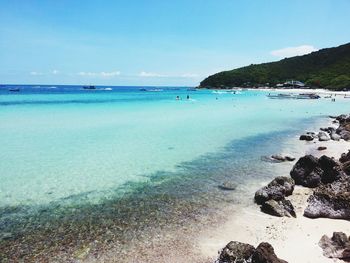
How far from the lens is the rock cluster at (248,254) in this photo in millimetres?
6691

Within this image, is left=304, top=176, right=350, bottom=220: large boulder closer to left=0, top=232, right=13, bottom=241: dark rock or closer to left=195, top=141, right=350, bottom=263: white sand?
left=195, top=141, right=350, bottom=263: white sand

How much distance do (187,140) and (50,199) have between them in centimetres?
1339

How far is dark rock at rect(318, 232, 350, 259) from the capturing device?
7.36 m

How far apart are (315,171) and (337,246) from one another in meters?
5.72

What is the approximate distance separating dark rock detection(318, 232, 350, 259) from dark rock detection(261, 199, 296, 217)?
2124 mm

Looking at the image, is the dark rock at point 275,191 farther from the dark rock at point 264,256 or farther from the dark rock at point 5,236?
the dark rock at point 5,236

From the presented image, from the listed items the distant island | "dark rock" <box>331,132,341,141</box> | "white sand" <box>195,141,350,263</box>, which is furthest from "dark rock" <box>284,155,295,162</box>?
the distant island

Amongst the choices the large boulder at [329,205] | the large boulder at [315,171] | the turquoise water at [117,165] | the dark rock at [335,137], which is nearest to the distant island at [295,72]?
the dark rock at [335,137]

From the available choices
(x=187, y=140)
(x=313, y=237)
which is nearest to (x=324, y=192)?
(x=313, y=237)

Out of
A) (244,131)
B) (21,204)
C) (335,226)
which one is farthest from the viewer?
(244,131)

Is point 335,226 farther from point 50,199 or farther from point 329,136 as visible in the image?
point 329,136

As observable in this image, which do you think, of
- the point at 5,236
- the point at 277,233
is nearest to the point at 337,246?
the point at 277,233

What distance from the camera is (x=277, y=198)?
36.3 ft

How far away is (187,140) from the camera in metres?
24.0
